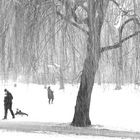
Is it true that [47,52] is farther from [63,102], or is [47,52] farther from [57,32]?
[63,102]

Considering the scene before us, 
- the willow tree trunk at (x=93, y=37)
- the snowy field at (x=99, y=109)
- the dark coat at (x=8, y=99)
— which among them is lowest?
the snowy field at (x=99, y=109)

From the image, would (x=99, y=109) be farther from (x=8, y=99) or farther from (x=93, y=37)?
(x=93, y=37)

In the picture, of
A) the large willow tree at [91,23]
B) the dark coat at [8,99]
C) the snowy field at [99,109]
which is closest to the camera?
the large willow tree at [91,23]

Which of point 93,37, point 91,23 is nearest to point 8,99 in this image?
point 93,37

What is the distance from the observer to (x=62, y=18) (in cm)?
1115

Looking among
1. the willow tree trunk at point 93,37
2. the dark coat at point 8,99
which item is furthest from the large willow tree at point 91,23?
the dark coat at point 8,99

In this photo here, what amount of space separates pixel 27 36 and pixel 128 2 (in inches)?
135

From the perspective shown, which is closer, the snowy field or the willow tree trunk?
the willow tree trunk

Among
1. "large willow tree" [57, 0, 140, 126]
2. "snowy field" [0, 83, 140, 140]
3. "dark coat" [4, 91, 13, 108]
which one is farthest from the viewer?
"dark coat" [4, 91, 13, 108]

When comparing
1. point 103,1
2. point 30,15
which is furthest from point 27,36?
point 103,1

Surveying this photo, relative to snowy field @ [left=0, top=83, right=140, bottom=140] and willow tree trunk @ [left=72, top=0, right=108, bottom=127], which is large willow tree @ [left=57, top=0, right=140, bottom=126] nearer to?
willow tree trunk @ [left=72, top=0, right=108, bottom=127]

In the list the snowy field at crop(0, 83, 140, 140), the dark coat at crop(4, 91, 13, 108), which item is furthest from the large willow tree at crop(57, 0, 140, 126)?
the dark coat at crop(4, 91, 13, 108)

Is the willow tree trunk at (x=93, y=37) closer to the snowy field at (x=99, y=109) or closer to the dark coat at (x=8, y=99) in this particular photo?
the snowy field at (x=99, y=109)

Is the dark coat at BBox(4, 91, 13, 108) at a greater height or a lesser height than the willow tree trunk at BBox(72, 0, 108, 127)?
lesser
